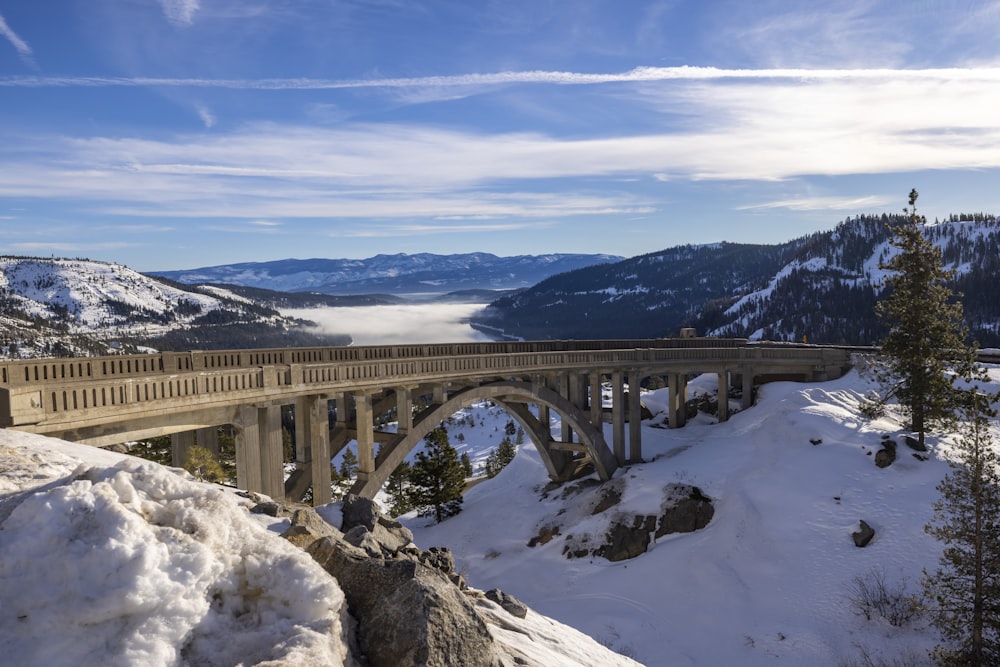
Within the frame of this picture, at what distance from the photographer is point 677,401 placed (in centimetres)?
4500

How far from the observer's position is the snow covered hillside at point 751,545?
24.3m

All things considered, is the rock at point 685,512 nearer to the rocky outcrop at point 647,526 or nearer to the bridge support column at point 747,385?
the rocky outcrop at point 647,526

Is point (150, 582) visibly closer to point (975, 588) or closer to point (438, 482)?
point (975, 588)

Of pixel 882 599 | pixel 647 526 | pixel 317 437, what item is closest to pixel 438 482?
pixel 647 526

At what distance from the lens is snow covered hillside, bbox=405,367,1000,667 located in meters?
24.3

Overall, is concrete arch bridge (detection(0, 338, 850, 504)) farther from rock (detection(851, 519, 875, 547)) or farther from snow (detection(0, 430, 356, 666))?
rock (detection(851, 519, 875, 547))

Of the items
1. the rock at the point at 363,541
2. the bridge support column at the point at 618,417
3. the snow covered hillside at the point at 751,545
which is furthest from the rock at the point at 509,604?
the bridge support column at the point at 618,417

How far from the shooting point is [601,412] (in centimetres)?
3988

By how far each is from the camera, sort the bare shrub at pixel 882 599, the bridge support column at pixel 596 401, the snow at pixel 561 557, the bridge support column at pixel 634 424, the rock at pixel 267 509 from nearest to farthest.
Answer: the snow at pixel 561 557, the rock at pixel 267 509, the bare shrub at pixel 882 599, the bridge support column at pixel 596 401, the bridge support column at pixel 634 424

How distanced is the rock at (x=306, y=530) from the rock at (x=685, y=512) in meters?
25.3

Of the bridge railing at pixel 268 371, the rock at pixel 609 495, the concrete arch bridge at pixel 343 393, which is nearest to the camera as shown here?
the bridge railing at pixel 268 371

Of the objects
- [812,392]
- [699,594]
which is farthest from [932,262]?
[699,594]

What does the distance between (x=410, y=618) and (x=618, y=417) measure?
3313 centimetres

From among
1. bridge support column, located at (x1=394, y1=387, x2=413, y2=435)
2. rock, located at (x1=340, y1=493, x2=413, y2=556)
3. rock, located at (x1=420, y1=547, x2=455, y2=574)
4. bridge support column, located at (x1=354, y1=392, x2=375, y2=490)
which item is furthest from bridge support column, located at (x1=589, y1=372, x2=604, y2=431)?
rock, located at (x1=340, y1=493, x2=413, y2=556)
